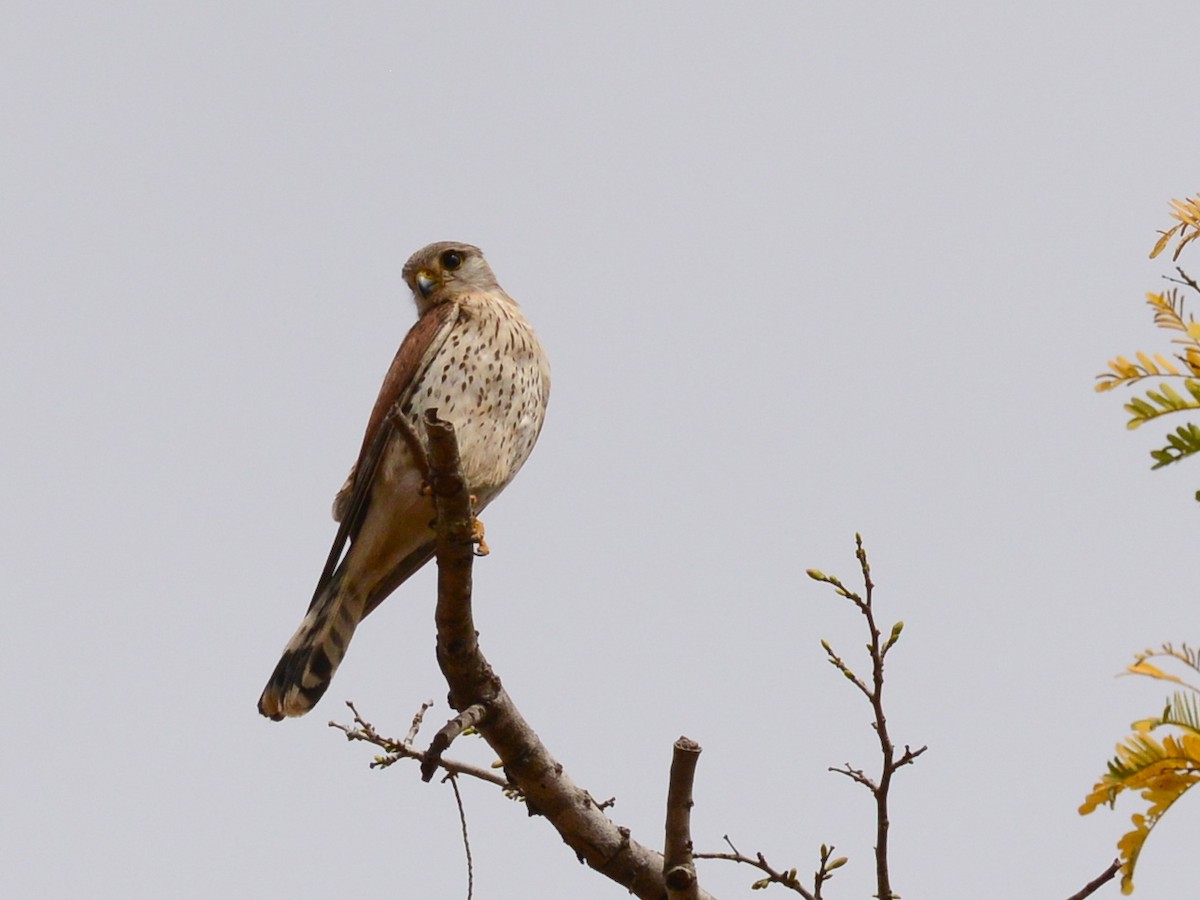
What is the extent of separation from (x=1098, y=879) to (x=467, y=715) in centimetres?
145

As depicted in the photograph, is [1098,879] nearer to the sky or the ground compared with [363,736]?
nearer to the ground

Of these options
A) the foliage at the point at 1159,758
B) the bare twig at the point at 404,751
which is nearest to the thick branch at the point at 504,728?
the bare twig at the point at 404,751

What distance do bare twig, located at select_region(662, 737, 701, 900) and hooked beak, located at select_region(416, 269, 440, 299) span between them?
3154 mm

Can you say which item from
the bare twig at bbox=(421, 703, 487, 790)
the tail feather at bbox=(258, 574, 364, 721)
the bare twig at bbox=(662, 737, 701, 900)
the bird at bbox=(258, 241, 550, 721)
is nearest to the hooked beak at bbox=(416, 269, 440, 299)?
the bird at bbox=(258, 241, 550, 721)

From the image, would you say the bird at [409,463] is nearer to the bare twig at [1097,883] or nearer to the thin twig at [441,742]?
the thin twig at [441,742]

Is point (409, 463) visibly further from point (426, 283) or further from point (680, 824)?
point (680, 824)

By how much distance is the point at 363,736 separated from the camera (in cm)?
331

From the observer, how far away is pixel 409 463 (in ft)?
14.5

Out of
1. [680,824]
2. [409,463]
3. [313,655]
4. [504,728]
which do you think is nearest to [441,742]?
[504,728]

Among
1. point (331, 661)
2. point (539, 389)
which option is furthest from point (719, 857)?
point (539, 389)

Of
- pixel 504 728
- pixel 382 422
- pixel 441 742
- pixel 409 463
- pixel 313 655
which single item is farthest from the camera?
pixel 382 422

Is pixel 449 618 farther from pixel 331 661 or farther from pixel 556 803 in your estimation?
pixel 331 661

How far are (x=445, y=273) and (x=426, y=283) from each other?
0.11m

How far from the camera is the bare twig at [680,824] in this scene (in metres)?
2.73
